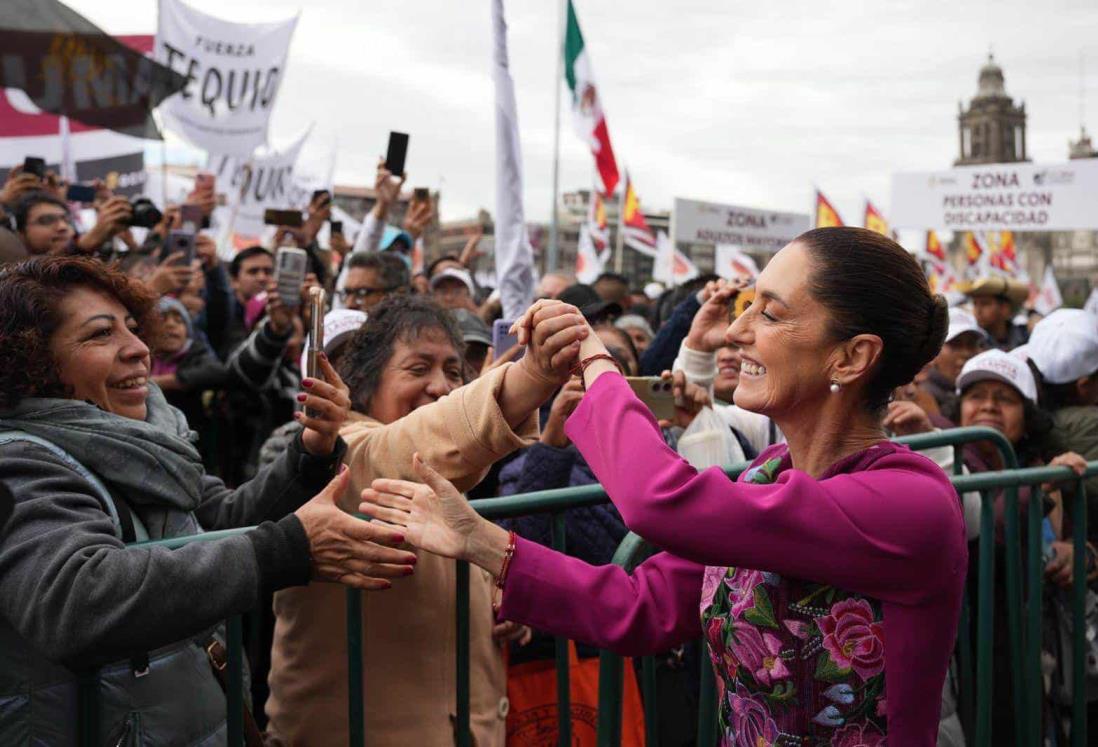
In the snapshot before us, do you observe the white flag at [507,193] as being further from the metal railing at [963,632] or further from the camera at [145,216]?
the metal railing at [963,632]

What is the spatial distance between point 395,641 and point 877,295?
1.47 metres

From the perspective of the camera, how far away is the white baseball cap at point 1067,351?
5211mm

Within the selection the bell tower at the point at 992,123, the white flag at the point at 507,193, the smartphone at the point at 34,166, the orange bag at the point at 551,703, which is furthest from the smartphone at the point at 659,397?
the bell tower at the point at 992,123

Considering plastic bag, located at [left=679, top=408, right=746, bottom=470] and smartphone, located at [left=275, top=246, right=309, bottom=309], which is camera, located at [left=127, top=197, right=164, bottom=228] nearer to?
smartphone, located at [left=275, top=246, right=309, bottom=309]

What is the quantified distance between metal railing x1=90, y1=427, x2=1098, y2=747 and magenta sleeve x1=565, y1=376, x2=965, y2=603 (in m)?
0.69

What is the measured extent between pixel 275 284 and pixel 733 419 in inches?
90.9

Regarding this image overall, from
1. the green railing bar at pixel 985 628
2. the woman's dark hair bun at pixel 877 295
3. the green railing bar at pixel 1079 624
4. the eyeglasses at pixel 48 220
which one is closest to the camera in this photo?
the woman's dark hair bun at pixel 877 295

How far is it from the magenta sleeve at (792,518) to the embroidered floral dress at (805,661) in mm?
64

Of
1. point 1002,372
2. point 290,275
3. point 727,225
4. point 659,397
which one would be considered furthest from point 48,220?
point 727,225

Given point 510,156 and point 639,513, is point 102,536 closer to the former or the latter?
point 639,513

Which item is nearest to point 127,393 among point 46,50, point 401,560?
point 401,560

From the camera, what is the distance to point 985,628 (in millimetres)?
3379

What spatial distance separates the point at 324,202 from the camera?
7.32m

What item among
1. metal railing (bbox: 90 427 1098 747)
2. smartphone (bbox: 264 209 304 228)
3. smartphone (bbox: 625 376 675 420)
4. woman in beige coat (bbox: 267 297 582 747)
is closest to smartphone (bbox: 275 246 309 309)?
smartphone (bbox: 264 209 304 228)
